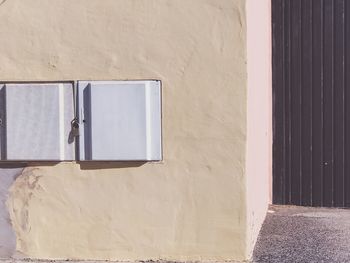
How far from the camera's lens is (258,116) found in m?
7.18

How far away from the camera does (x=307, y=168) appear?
8648mm

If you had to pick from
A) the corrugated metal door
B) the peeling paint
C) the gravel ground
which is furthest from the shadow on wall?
the corrugated metal door

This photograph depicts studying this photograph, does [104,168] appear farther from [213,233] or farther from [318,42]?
[318,42]

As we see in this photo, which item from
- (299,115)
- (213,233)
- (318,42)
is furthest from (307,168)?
(213,233)

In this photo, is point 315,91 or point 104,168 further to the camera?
point 315,91

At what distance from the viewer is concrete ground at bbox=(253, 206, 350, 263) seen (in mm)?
6297

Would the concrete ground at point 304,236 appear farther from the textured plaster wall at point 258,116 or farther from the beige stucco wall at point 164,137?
the beige stucco wall at point 164,137

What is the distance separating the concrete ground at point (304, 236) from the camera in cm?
630

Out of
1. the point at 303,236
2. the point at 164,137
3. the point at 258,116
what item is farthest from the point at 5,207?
the point at 303,236

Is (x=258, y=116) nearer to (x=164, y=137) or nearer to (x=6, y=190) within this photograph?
(x=164, y=137)

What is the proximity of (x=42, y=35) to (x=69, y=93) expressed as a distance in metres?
0.53

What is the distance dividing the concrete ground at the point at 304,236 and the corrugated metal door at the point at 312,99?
12.7 inches

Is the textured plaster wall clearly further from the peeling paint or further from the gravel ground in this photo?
the peeling paint

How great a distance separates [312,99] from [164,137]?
3097 mm
